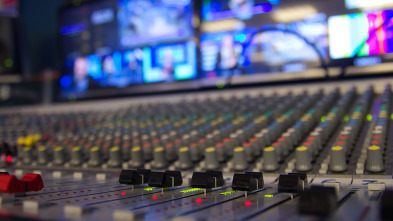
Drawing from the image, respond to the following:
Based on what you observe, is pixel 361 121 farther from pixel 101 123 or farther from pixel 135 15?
pixel 135 15

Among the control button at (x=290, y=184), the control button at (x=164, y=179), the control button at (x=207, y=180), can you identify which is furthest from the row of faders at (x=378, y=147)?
the control button at (x=164, y=179)

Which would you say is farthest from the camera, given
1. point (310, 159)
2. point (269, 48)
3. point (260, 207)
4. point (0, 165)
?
point (269, 48)

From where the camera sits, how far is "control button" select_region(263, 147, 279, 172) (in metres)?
1.07

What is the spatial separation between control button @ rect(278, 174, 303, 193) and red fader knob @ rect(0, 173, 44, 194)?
58cm

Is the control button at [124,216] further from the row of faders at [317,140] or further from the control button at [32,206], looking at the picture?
the row of faders at [317,140]

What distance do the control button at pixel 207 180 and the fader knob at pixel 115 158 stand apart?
523 mm

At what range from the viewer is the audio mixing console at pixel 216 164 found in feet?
2.32

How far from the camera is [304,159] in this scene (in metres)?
1.03

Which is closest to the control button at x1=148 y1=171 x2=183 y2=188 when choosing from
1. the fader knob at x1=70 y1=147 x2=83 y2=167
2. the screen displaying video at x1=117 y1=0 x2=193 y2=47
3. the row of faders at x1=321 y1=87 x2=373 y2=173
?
the row of faders at x1=321 y1=87 x2=373 y2=173

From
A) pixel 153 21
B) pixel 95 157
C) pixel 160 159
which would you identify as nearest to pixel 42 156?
pixel 95 157

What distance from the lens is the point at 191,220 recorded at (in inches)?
22.8

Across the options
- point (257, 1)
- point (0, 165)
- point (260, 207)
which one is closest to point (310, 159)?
point (260, 207)

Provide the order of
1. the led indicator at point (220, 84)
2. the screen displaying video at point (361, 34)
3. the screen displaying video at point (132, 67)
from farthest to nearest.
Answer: the screen displaying video at point (132, 67) < the led indicator at point (220, 84) < the screen displaying video at point (361, 34)

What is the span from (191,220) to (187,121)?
1140 mm
